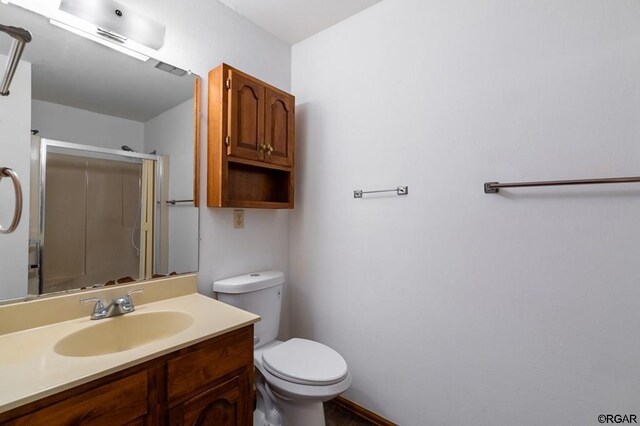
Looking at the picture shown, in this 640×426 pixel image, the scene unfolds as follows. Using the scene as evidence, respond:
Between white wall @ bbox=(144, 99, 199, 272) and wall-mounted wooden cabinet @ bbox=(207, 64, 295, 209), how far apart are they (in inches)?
4.1

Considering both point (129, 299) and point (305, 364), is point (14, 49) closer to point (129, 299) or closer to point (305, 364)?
point (129, 299)

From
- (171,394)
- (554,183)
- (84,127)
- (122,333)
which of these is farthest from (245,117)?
(554,183)

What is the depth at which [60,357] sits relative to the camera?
0.81 metres

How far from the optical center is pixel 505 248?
4.08 feet

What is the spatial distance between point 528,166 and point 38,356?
74.1 inches

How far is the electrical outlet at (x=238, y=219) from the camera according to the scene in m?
1.69

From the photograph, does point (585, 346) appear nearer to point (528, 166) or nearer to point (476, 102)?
point (528, 166)

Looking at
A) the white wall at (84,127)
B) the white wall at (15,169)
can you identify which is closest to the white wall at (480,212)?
the white wall at (84,127)

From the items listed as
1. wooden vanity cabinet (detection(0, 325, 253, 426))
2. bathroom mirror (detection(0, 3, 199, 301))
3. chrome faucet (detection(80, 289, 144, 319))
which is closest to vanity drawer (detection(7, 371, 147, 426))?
wooden vanity cabinet (detection(0, 325, 253, 426))

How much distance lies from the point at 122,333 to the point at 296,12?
6.32 feet

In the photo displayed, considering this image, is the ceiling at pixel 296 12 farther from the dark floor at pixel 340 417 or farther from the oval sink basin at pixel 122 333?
the dark floor at pixel 340 417

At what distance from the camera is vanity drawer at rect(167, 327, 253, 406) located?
0.88 meters

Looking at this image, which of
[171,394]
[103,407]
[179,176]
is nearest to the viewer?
[103,407]

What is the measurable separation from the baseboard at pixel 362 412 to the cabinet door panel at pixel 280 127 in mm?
1541
